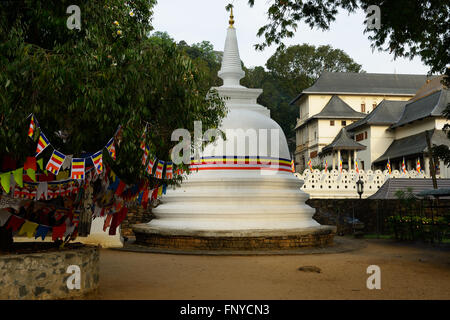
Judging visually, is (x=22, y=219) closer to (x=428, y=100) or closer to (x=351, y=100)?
(x=428, y=100)

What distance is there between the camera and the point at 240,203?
13375 mm

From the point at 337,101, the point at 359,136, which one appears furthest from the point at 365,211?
the point at 337,101

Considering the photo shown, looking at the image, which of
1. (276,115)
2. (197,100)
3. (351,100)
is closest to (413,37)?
(197,100)

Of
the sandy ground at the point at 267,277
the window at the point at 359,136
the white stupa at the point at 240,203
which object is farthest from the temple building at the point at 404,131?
the sandy ground at the point at 267,277

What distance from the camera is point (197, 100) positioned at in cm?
612

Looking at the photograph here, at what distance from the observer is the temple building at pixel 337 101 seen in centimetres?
4938

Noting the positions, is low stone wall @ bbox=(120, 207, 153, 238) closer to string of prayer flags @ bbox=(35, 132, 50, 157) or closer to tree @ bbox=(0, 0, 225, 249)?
tree @ bbox=(0, 0, 225, 249)

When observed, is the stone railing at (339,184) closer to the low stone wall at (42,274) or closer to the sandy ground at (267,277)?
the sandy ground at (267,277)

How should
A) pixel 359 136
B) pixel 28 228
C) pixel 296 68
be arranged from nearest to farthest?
1. pixel 28 228
2. pixel 359 136
3. pixel 296 68

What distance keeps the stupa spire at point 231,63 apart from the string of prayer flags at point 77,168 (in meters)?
10.7

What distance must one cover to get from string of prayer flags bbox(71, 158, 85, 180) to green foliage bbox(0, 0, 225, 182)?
15cm

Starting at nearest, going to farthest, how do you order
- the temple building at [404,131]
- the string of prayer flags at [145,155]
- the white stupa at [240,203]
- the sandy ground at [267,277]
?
the string of prayer flags at [145,155]
the sandy ground at [267,277]
the white stupa at [240,203]
the temple building at [404,131]

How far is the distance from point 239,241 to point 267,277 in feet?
12.8

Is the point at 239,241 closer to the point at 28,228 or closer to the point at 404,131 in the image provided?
the point at 28,228
